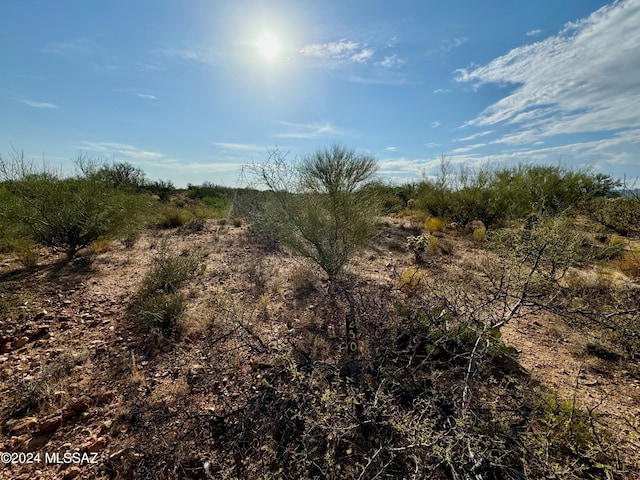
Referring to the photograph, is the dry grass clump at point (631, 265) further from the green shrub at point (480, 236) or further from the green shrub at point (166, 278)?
the green shrub at point (166, 278)

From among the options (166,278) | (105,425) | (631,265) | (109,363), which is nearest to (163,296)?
(166,278)

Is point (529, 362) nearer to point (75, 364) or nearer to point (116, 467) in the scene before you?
point (116, 467)

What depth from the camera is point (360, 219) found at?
598 cm

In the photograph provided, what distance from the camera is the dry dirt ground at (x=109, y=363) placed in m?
2.52

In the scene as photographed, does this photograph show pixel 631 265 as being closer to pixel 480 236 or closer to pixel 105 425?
pixel 480 236

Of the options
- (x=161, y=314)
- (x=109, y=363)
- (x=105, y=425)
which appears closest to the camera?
(x=105, y=425)

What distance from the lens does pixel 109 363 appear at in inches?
138

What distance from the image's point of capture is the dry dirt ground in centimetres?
252

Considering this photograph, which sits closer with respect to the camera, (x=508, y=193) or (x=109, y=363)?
(x=109, y=363)

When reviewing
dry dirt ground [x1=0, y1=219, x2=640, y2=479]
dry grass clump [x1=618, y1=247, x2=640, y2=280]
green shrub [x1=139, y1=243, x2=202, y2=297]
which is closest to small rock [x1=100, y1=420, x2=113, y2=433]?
dry dirt ground [x1=0, y1=219, x2=640, y2=479]

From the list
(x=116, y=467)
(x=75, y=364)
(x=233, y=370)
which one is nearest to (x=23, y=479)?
(x=116, y=467)

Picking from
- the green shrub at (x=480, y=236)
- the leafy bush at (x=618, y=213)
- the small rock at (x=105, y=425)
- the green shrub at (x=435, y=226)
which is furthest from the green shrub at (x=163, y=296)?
the green shrub at (x=480, y=236)

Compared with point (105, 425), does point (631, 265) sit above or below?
above

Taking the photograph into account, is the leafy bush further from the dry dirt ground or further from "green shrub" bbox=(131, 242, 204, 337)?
"green shrub" bbox=(131, 242, 204, 337)
